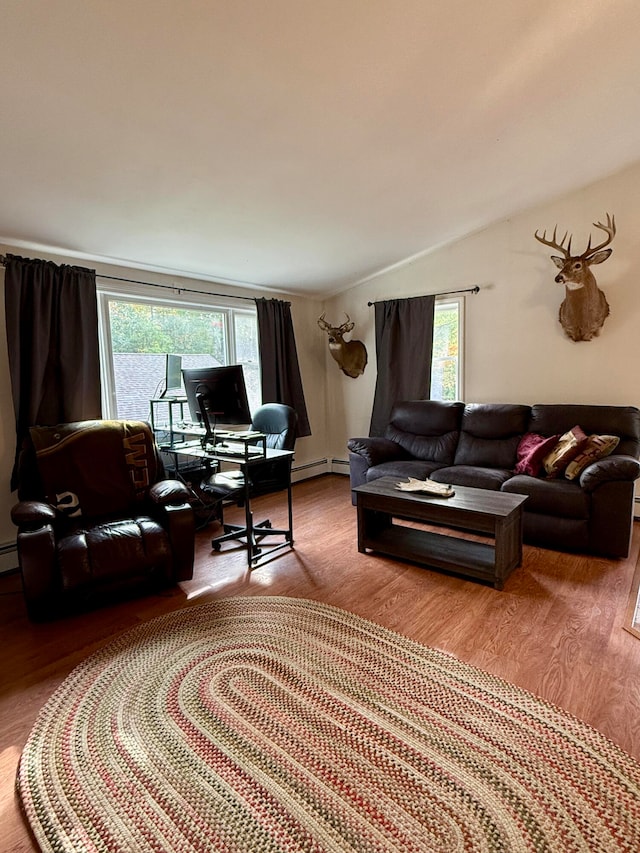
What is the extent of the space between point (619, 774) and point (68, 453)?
126 inches

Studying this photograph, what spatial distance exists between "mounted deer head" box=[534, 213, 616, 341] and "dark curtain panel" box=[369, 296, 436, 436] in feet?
4.22

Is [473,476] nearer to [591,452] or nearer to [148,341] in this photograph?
[591,452]

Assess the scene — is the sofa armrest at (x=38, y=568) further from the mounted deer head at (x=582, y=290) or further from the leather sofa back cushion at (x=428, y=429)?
the mounted deer head at (x=582, y=290)

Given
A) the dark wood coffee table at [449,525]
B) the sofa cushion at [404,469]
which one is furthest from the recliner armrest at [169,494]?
the sofa cushion at [404,469]

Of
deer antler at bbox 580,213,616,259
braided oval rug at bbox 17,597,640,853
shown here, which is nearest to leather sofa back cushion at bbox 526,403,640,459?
deer antler at bbox 580,213,616,259

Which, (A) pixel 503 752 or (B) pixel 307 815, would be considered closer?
(B) pixel 307 815

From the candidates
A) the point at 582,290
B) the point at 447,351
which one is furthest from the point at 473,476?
the point at 582,290

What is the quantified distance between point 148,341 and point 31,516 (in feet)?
6.41

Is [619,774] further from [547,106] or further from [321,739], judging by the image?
[547,106]

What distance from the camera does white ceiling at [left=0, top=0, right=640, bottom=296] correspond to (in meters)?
1.83

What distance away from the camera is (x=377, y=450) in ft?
13.9

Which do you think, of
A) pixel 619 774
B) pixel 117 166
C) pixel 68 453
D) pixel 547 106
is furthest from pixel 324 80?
pixel 619 774

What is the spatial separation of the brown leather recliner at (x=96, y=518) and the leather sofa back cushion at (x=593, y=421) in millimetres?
2992

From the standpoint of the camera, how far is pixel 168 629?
226 cm
